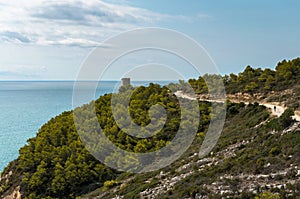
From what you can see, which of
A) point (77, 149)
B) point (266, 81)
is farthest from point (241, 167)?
point (266, 81)

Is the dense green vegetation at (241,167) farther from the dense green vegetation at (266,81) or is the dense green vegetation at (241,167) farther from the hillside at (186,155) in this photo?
the dense green vegetation at (266,81)

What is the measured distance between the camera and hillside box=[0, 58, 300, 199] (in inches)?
620

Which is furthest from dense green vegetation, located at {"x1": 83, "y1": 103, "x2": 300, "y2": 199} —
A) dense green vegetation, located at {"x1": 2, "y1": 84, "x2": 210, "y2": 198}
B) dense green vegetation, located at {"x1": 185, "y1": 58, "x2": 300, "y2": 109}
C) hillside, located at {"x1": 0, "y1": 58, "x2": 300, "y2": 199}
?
dense green vegetation, located at {"x1": 185, "y1": 58, "x2": 300, "y2": 109}

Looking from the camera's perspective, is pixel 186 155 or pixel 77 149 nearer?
pixel 186 155

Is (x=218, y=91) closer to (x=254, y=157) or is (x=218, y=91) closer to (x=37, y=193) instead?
(x=37, y=193)

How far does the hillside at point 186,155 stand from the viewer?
15742 mm

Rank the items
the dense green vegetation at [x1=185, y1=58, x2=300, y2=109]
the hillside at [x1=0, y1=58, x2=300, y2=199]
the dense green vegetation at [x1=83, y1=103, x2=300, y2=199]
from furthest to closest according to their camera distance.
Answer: the dense green vegetation at [x1=185, y1=58, x2=300, y2=109] → the hillside at [x1=0, y1=58, x2=300, y2=199] → the dense green vegetation at [x1=83, y1=103, x2=300, y2=199]

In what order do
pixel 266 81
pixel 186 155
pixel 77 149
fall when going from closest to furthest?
pixel 186 155
pixel 77 149
pixel 266 81

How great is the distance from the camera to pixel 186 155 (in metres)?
26.8

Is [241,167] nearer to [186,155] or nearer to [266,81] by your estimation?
[186,155]

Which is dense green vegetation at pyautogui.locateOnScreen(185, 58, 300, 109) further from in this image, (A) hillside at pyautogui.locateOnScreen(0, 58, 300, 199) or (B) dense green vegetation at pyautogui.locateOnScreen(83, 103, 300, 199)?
(B) dense green vegetation at pyautogui.locateOnScreen(83, 103, 300, 199)

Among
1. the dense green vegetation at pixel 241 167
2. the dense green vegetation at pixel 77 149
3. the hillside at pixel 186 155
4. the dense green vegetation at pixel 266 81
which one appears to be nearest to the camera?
the dense green vegetation at pixel 241 167

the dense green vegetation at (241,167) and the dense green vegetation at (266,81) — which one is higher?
the dense green vegetation at (266,81)

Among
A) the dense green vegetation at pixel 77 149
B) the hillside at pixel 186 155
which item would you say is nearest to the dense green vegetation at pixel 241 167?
the hillside at pixel 186 155
